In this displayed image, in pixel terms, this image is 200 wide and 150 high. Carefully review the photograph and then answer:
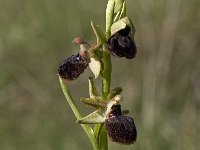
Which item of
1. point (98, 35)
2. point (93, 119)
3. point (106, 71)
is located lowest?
point (93, 119)

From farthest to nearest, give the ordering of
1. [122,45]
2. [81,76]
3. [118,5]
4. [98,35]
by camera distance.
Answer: [81,76] < [118,5] < [98,35] < [122,45]

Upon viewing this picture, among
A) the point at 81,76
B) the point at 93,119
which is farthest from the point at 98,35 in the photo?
the point at 81,76

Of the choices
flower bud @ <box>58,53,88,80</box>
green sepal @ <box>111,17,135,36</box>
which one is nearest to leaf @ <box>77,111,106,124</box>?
flower bud @ <box>58,53,88,80</box>

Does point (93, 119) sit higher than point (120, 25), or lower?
lower

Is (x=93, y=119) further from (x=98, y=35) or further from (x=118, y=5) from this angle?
(x=118, y=5)

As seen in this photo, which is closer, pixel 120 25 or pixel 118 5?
pixel 120 25

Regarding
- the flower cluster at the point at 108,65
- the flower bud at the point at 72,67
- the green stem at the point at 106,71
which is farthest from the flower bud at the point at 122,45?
the flower bud at the point at 72,67

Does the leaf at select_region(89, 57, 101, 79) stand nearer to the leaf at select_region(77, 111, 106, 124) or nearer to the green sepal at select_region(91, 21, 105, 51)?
the green sepal at select_region(91, 21, 105, 51)

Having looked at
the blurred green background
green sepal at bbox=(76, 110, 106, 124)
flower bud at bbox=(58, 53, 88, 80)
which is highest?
flower bud at bbox=(58, 53, 88, 80)
